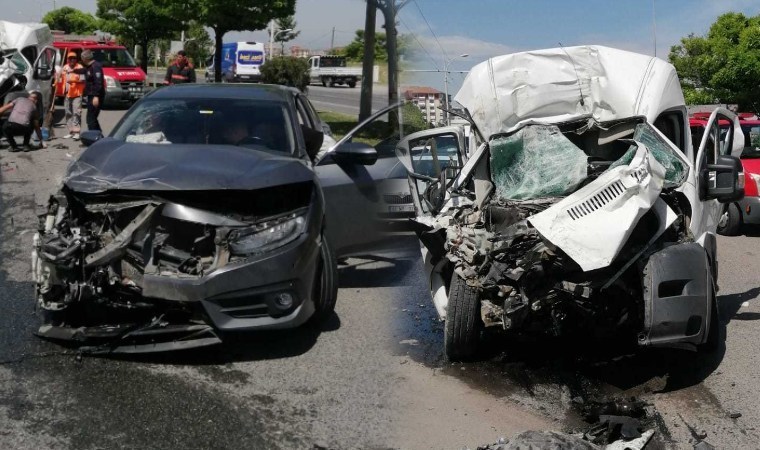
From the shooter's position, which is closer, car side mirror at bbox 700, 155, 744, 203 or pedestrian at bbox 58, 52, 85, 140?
car side mirror at bbox 700, 155, 744, 203

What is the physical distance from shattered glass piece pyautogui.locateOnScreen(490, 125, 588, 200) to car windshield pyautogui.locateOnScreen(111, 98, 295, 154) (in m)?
1.79

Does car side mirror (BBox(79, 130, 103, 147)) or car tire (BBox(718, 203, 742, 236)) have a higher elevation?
car side mirror (BBox(79, 130, 103, 147))

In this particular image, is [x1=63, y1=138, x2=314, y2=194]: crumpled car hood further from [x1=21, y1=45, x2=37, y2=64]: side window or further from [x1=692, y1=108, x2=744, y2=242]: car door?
[x1=21, y1=45, x2=37, y2=64]: side window

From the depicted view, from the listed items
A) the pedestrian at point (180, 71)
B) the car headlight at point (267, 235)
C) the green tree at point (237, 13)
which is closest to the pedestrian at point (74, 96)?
the pedestrian at point (180, 71)

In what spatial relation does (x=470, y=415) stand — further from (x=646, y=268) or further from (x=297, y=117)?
(x=297, y=117)

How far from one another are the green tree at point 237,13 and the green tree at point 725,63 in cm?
1605

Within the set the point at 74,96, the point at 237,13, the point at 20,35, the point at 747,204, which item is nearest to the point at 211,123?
the point at 747,204

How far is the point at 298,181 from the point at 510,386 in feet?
6.63

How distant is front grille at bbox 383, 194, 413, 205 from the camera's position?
7.88 meters

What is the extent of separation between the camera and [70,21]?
3322 inches

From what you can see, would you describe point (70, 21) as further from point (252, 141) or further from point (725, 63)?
point (252, 141)

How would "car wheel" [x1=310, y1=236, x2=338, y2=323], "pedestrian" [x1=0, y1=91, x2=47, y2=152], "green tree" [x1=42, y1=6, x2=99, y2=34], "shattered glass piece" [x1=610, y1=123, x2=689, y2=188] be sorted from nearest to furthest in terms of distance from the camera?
"shattered glass piece" [x1=610, y1=123, x2=689, y2=188], "car wheel" [x1=310, y1=236, x2=338, y2=323], "pedestrian" [x1=0, y1=91, x2=47, y2=152], "green tree" [x1=42, y1=6, x2=99, y2=34]

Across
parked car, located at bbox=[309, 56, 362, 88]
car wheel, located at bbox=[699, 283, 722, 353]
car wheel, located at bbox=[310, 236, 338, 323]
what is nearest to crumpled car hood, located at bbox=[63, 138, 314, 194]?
car wheel, located at bbox=[310, 236, 338, 323]

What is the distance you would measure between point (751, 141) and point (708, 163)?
7.02 meters
